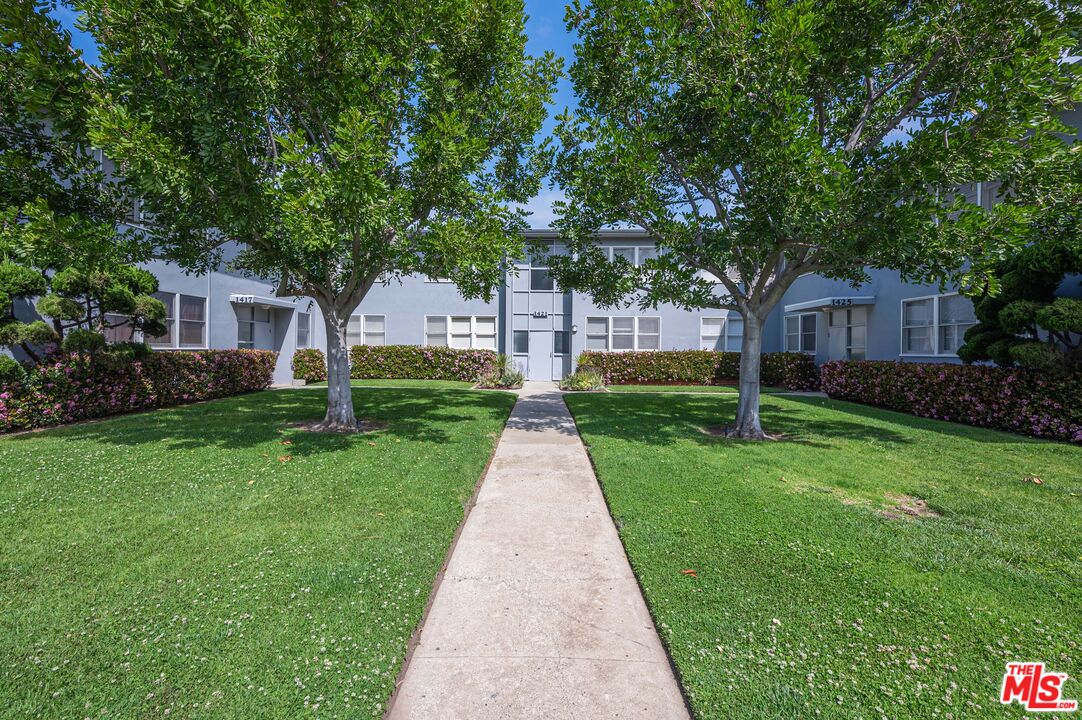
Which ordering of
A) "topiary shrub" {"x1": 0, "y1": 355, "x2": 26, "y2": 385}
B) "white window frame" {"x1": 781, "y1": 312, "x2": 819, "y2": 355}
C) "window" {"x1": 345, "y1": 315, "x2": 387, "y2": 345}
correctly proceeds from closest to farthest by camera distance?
"topiary shrub" {"x1": 0, "y1": 355, "x2": 26, "y2": 385}
"white window frame" {"x1": 781, "y1": 312, "x2": 819, "y2": 355}
"window" {"x1": 345, "y1": 315, "x2": 387, "y2": 345}

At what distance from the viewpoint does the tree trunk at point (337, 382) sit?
888 centimetres

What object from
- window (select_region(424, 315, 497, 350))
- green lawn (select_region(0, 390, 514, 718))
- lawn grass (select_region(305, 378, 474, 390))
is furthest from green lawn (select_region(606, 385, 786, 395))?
green lawn (select_region(0, 390, 514, 718))

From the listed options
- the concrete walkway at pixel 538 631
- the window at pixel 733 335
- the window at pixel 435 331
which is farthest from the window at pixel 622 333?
the concrete walkway at pixel 538 631

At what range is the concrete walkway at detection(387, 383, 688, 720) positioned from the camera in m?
2.32

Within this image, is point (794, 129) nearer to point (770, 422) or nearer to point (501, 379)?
point (770, 422)

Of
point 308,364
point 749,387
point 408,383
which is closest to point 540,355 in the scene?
point 408,383

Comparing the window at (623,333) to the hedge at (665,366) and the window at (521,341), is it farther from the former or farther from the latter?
the window at (521,341)

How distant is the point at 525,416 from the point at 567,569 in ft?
24.3

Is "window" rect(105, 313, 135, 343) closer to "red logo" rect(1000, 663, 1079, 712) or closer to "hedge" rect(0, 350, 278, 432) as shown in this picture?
"hedge" rect(0, 350, 278, 432)

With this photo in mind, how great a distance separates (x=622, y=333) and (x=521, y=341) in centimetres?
428

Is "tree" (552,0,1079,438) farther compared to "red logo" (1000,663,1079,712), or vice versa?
"tree" (552,0,1079,438)

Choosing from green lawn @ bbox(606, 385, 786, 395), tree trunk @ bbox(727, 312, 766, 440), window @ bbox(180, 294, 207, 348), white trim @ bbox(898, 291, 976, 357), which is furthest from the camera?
green lawn @ bbox(606, 385, 786, 395)

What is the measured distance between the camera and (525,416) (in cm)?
1104

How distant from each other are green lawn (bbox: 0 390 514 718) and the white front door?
14.2 m
